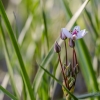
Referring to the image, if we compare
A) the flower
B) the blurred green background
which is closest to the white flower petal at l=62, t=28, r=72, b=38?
the flower

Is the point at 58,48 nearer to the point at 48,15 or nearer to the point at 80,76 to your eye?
the point at 80,76

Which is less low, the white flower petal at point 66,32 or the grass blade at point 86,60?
the white flower petal at point 66,32

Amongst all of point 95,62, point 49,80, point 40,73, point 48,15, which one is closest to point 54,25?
point 48,15

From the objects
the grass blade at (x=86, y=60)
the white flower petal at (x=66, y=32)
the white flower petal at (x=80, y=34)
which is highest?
the white flower petal at (x=66, y=32)

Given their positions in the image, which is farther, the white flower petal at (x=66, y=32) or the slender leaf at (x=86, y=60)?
the slender leaf at (x=86, y=60)

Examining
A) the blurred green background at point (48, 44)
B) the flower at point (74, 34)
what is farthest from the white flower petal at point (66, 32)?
the blurred green background at point (48, 44)

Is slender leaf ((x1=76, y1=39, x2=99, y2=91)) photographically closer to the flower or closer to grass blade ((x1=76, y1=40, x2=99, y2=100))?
grass blade ((x1=76, y1=40, x2=99, y2=100))

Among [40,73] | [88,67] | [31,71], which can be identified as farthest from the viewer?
[31,71]

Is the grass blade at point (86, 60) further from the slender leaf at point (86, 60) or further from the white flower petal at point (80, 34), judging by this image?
the white flower petal at point (80, 34)
